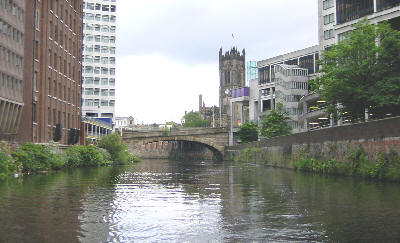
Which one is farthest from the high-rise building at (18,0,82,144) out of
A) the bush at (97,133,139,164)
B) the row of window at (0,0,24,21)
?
the bush at (97,133,139,164)

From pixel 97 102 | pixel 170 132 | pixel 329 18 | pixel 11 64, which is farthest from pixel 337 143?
pixel 97 102

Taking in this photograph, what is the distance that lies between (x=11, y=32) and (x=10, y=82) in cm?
445

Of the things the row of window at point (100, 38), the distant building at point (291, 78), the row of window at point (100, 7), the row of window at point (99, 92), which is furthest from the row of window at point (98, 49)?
the distant building at point (291, 78)

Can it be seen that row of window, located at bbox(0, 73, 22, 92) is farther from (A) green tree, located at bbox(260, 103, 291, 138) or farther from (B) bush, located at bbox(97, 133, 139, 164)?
(A) green tree, located at bbox(260, 103, 291, 138)

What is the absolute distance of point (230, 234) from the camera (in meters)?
11.0

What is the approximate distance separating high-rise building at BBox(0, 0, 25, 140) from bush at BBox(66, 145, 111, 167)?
18.4 feet

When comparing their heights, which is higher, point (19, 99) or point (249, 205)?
point (19, 99)

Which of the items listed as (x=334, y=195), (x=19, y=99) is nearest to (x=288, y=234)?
(x=334, y=195)

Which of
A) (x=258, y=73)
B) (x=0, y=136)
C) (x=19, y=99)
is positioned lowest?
(x=0, y=136)

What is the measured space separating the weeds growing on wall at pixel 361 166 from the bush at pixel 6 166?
21467 mm

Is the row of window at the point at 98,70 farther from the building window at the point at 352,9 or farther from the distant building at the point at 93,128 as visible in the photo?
the building window at the point at 352,9

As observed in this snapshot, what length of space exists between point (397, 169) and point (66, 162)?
98.6ft

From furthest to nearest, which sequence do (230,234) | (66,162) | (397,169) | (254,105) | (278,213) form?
(254,105) < (66,162) < (397,169) < (278,213) < (230,234)

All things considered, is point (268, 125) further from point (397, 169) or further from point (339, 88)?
point (397, 169)
